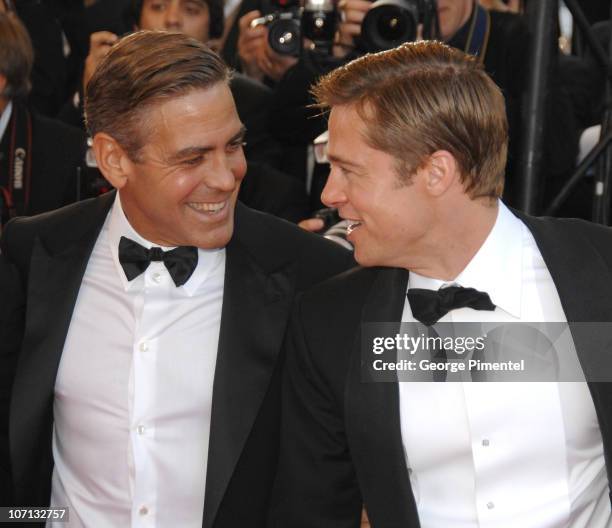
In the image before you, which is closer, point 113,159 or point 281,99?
point 113,159

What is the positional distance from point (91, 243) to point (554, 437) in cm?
120

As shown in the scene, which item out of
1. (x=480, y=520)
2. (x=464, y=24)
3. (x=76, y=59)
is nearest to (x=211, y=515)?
(x=480, y=520)

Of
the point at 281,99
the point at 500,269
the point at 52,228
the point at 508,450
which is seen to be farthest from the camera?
the point at 281,99

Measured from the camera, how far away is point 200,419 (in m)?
2.56

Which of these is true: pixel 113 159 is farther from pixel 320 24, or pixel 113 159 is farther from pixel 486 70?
pixel 486 70

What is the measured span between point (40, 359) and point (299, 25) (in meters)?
1.75

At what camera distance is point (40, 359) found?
2.63 m

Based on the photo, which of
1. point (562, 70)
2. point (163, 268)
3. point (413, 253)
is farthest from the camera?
point (562, 70)

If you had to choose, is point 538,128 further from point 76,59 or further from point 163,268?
point 76,59

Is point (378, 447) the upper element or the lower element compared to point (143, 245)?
lower

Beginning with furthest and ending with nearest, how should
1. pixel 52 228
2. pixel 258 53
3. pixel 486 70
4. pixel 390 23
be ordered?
pixel 258 53
pixel 486 70
pixel 390 23
pixel 52 228

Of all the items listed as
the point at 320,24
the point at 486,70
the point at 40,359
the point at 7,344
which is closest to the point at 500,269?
the point at 40,359

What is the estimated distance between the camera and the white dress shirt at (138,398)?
2.55 metres

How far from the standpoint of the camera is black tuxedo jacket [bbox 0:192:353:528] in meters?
2.53
